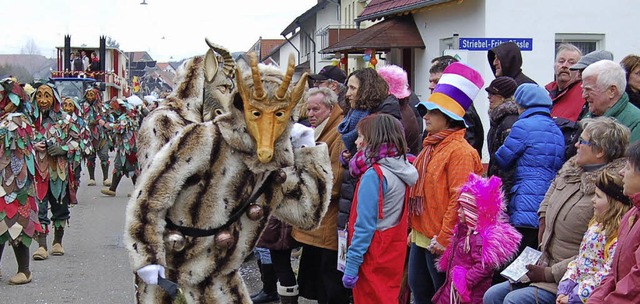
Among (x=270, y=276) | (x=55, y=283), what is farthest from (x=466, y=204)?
(x=55, y=283)

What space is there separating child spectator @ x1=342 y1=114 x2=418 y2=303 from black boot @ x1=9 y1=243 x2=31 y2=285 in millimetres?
4403

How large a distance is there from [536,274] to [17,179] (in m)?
5.59

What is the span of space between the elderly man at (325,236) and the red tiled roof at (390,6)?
893cm

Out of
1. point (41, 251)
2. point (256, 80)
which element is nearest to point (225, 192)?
point (256, 80)

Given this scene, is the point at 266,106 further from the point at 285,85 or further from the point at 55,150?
the point at 55,150

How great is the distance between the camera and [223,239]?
4391mm

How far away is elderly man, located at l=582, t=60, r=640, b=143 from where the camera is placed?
539cm

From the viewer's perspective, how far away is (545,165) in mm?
5648

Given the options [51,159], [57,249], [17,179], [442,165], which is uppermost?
[442,165]

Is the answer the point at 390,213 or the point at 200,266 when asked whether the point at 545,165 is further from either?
the point at 200,266

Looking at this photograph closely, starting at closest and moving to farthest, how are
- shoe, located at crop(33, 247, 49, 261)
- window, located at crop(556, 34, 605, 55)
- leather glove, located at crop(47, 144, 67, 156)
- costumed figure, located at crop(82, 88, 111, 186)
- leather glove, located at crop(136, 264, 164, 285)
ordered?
leather glove, located at crop(136, 264, 164, 285), leather glove, located at crop(47, 144, 67, 156), shoe, located at crop(33, 247, 49, 261), window, located at crop(556, 34, 605, 55), costumed figure, located at crop(82, 88, 111, 186)

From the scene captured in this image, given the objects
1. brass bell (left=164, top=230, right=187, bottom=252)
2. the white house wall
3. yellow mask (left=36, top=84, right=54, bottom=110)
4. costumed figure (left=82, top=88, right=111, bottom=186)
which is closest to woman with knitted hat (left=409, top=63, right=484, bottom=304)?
brass bell (left=164, top=230, right=187, bottom=252)

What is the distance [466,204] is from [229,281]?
1713 millimetres

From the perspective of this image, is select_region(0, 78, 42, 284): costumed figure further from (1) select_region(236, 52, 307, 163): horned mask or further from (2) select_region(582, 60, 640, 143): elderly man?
(2) select_region(582, 60, 640, 143): elderly man
